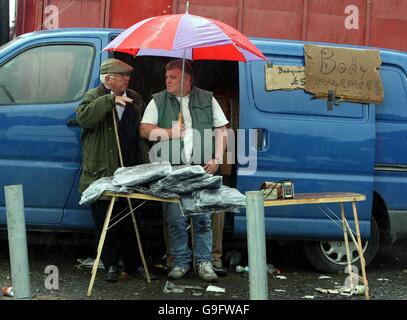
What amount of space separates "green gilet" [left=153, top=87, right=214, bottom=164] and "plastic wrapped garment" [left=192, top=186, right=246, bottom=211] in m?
0.73

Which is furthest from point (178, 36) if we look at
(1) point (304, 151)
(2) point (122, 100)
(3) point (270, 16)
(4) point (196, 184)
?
(3) point (270, 16)

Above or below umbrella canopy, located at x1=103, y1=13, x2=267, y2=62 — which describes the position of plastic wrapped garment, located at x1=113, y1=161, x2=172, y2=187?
below

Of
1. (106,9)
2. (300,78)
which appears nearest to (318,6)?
(106,9)

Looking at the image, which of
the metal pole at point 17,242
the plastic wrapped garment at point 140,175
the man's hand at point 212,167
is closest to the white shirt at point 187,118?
the man's hand at point 212,167

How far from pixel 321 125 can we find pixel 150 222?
5.53ft

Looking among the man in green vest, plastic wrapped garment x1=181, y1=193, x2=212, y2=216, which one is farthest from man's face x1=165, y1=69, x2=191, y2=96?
plastic wrapped garment x1=181, y1=193, x2=212, y2=216

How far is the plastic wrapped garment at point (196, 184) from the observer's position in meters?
4.31

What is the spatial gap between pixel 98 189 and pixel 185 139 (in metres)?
0.91

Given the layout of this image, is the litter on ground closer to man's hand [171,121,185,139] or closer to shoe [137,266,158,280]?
shoe [137,266,158,280]

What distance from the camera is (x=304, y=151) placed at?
529cm

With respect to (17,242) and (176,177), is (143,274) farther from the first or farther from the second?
(17,242)

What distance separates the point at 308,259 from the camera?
5746 millimetres

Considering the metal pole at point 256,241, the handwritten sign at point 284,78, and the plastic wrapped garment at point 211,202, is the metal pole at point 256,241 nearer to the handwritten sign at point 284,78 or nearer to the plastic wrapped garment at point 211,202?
the plastic wrapped garment at point 211,202

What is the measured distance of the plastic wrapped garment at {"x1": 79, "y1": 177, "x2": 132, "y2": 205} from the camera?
4340mm
